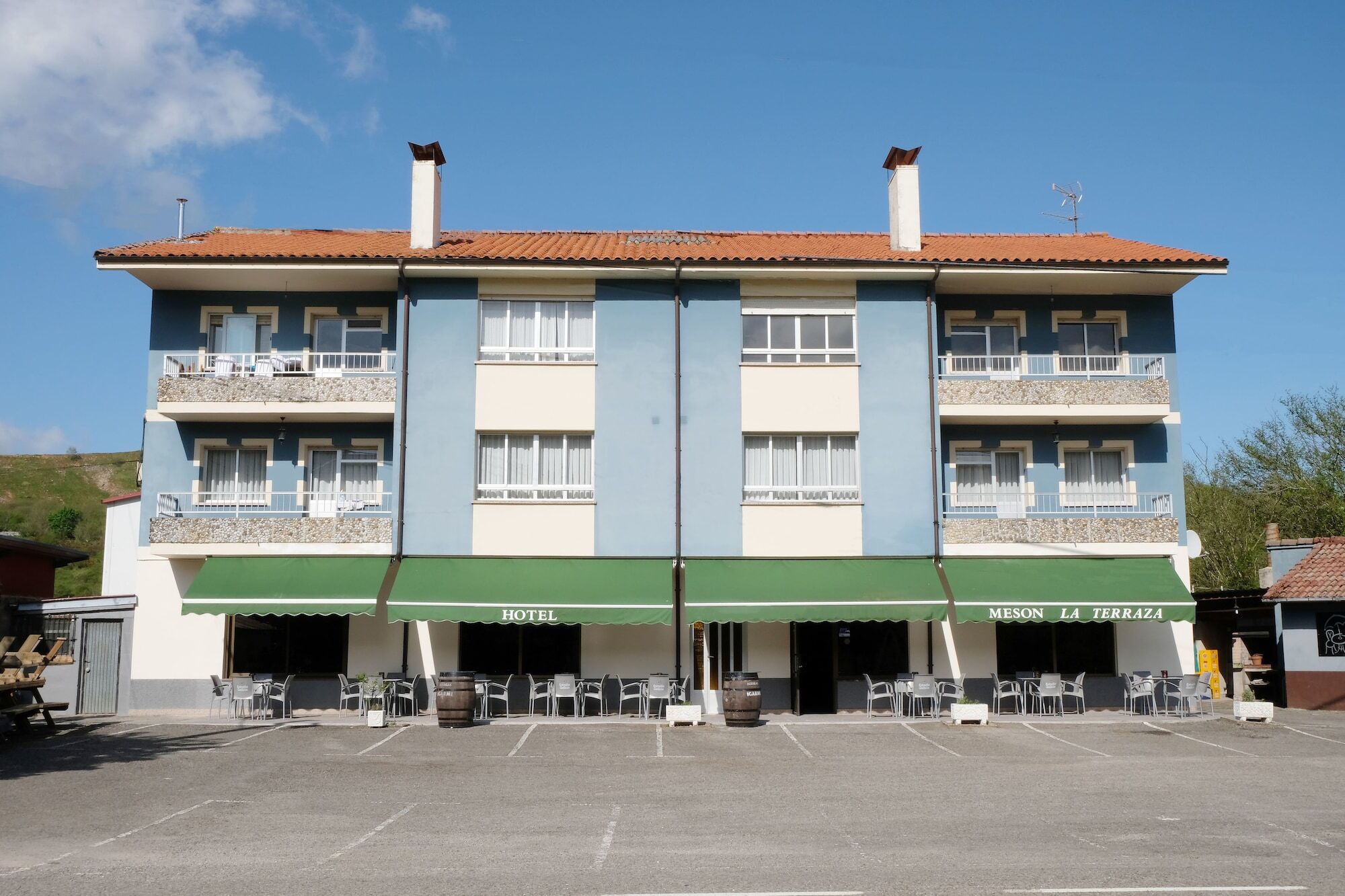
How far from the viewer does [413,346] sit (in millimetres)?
25984

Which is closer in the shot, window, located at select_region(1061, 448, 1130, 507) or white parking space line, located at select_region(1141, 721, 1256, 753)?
white parking space line, located at select_region(1141, 721, 1256, 753)

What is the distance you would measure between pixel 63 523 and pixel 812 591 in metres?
67.7

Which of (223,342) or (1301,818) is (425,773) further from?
(223,342)

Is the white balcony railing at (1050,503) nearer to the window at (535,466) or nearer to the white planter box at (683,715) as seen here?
the white planter box at (683,715)

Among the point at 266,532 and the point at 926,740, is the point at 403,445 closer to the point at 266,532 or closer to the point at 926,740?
the point at 266,532

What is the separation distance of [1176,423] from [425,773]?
18.8 m

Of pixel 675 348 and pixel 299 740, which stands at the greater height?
pixel 675 348

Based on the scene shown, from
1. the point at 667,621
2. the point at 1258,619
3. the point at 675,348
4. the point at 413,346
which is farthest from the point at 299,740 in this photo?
the point at 1258,619

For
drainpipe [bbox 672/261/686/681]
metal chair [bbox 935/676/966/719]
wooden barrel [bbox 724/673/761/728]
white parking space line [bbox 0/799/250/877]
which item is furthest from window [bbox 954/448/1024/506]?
white parking space line [bbox 0/799/250/877]

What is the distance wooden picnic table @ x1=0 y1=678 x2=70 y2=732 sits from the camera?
20.5 m

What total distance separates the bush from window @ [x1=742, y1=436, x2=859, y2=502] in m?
64.6

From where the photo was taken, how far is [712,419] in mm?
26016

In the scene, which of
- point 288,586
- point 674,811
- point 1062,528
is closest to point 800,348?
point 1062,528

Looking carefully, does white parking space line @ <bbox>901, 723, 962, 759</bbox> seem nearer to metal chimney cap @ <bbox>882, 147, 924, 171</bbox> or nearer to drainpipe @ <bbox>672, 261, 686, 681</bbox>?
drainpipe @ <bbox>672, 261, 686, 681</bbox>
